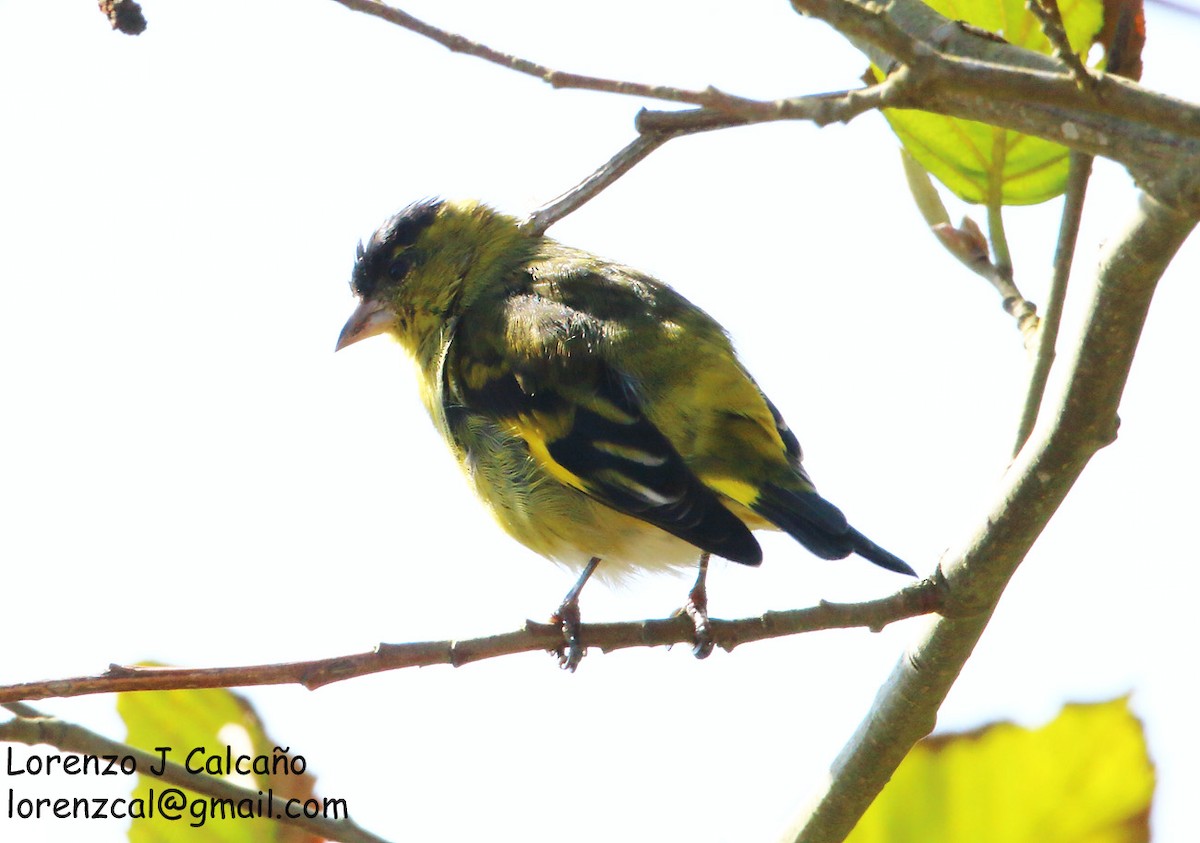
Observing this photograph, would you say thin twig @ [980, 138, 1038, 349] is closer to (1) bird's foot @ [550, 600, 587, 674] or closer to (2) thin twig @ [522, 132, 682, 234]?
(2) thin twig @ [522, 132, 682, 234]

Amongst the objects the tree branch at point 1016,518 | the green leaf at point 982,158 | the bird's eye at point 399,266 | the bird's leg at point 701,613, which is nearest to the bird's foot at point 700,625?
the bird's leg at point 701,613

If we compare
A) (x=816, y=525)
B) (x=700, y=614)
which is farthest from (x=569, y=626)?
(x=816, y=525)

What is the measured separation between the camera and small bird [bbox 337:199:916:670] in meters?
3.31

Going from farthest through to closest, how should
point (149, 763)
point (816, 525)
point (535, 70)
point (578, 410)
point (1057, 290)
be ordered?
point (578, 410) → point (816, 525) → point (1057, 290) → point (149, 763) → point (535, 70)

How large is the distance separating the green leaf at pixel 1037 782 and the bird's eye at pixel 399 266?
125 inches

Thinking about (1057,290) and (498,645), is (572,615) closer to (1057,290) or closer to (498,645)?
(498,645)

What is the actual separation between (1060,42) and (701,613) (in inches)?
→ 76.7

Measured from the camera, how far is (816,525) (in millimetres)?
3207

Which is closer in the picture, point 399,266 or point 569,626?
point 569,626

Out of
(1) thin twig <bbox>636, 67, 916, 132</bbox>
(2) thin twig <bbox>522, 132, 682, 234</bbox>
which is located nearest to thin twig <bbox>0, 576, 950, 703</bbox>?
(2) thin twig <bbox>522, 132, 682, 234</bbox>

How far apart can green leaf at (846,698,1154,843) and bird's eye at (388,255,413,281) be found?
10.4ft

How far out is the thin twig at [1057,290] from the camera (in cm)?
253

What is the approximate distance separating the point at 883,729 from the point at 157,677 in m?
1.36

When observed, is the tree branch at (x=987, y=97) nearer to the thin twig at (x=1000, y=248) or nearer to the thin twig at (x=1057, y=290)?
the thin twig at (x=1057, y=290)
